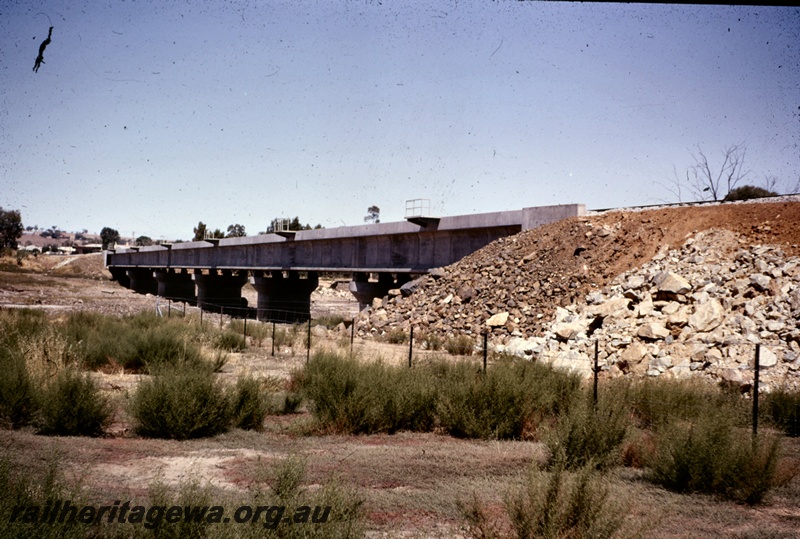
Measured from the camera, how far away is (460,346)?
25172mm

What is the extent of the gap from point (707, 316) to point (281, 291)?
38594 mm

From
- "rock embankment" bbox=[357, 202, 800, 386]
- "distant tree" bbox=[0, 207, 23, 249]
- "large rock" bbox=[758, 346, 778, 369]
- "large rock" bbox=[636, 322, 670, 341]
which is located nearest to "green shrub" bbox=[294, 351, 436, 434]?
"rock embankment" bbox=[357, 202, 800, 386]

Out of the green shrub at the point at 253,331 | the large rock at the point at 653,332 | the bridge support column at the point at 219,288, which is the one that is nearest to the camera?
the large rock at the point at 653,332

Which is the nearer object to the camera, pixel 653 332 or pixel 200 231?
pixel 653 332

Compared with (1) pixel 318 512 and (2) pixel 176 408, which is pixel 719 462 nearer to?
(1) pixel 318 512

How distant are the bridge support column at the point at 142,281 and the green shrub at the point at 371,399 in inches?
3172

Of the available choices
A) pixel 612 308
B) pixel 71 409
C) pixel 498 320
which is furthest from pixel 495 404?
pixel 498 320

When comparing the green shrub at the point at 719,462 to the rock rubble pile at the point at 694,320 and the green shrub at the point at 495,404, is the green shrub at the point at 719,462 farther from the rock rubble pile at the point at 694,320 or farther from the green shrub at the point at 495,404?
the rock rubble pile at the point at 694,320

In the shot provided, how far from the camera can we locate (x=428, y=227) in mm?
35250

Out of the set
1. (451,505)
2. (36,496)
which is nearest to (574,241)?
(451,505)

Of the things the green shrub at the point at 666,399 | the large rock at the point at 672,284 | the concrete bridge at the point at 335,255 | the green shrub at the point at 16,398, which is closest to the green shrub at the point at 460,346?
the large rock at the point at 672,284

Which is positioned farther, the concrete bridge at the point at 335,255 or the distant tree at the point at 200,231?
the distant tree at the point at 200,231

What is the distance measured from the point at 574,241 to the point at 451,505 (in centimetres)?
2321

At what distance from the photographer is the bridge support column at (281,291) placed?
52.7 m
